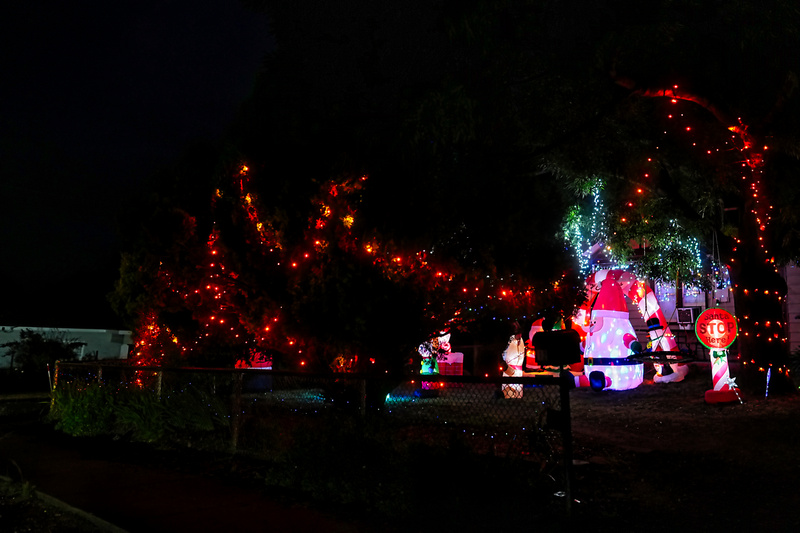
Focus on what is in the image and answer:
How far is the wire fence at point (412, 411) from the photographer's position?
246 inches

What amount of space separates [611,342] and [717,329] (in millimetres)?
3022

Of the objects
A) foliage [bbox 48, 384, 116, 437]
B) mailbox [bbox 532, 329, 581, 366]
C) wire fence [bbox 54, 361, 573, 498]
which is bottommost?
foliage [bbox 48, 384, 116, 437]

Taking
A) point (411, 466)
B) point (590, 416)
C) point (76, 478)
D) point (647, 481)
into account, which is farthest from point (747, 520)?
point (76, 478)

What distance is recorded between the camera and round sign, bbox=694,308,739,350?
42.7 feet

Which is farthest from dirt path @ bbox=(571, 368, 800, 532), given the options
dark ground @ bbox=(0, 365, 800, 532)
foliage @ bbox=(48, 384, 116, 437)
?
foliage @ bbox=(48, 384, 116, 437)

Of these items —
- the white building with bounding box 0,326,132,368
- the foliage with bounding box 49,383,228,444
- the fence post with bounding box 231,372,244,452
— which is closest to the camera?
the fence post with bounding box 231,372,244,452

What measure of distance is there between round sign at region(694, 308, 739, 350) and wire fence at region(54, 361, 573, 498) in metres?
6.49

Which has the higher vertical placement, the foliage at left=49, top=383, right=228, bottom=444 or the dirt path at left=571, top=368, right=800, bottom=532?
the foliage at left=49, top=383, right=228, bottom=444

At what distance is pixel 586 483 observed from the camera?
7.08 meters

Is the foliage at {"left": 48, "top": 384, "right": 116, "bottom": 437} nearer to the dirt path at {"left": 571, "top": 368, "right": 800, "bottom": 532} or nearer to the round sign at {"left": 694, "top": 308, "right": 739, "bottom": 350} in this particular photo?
the dirt path at {"left": 571, "top": 368, "right": 800, "bottom": 532}

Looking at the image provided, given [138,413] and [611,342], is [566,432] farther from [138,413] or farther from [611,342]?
[611,342]

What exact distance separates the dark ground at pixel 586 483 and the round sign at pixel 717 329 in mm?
1561

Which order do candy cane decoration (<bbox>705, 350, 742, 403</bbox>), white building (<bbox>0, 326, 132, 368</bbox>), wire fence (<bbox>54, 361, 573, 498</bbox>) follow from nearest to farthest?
wire fence (<bbox>54, 361, 573, 498</bbox>) → candy cane decoration (<bbox>705, 350, 742, 403</bbox>) → white building (<bbox>0, 326, 132, 368</bbox>)

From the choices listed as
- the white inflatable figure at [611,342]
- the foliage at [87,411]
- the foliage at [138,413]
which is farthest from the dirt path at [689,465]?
the foliage at [87,411]
